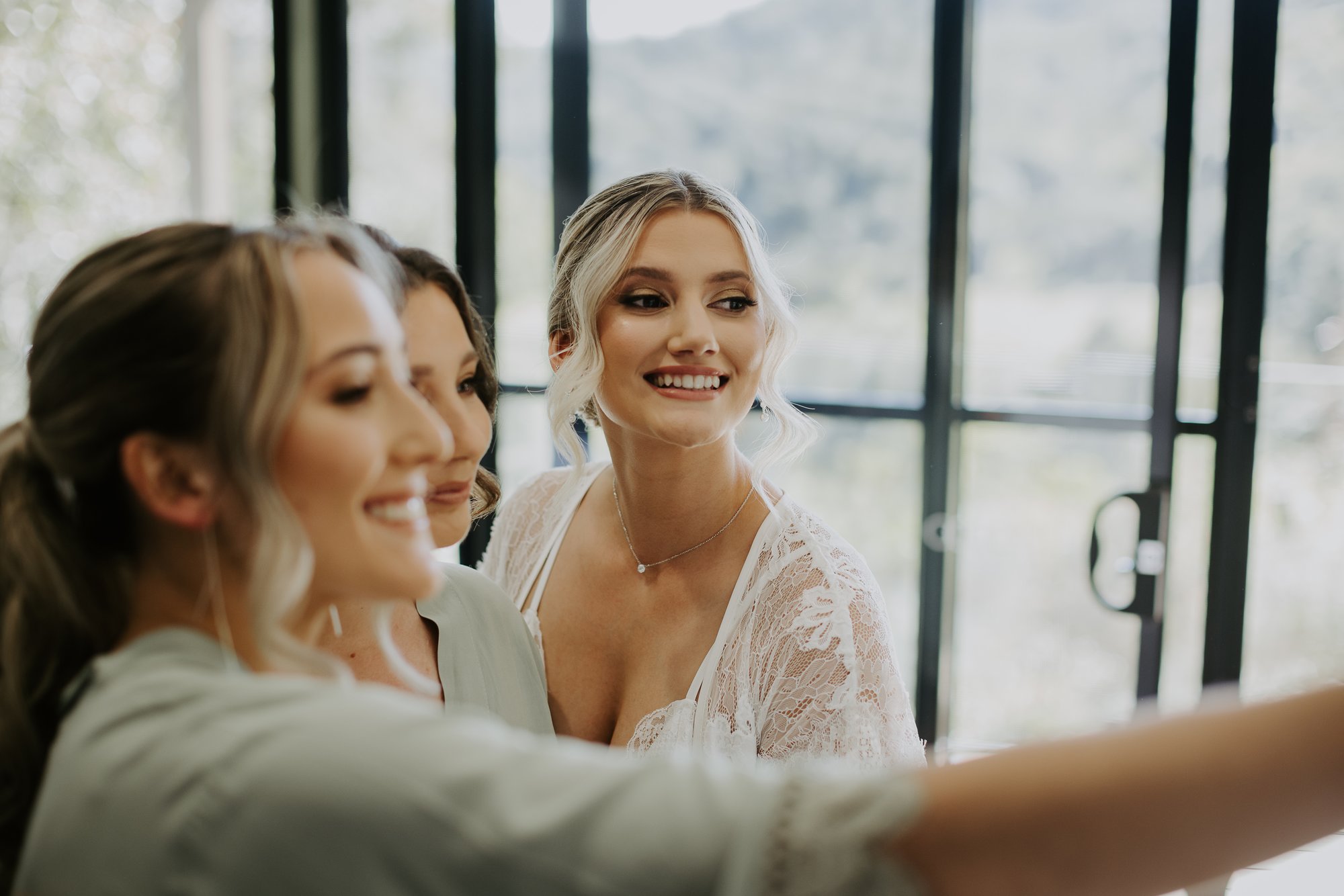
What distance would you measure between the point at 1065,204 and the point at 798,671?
179 cm

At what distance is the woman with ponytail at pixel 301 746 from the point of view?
0.62 metres

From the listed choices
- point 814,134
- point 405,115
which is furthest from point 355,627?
point 405,115

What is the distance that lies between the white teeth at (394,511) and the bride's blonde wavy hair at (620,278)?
86 centimetres

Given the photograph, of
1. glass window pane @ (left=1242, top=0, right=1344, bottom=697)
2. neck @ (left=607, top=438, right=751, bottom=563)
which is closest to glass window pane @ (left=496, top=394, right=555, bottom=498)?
neck @ (left=607, top=438, right=751, bottom=563)

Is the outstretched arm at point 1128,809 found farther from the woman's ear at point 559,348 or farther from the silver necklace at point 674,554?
the woman's ear at point 559,348

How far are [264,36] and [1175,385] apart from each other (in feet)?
10.4

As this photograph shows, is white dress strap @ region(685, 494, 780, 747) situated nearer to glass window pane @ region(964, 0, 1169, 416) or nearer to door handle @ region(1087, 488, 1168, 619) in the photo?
door handle @ region(1087, 488, 1168, 619)

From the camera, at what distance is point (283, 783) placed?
628mm

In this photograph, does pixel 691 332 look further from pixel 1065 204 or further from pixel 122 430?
pixel 1065 204

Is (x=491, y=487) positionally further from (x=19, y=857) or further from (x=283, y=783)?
(x=283, y=783)

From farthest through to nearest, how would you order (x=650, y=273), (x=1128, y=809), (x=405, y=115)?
(x=405, y=115) → (x=650, y=273) → (x=1128, y=809)

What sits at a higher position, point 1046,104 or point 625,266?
point 1046,104

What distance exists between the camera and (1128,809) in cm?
63

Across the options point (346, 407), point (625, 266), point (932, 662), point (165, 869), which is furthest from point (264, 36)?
point (165, 869)
